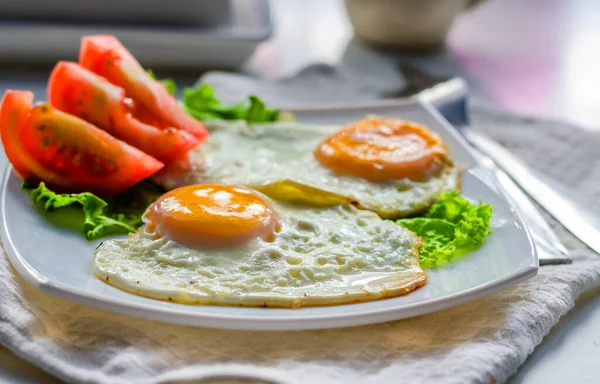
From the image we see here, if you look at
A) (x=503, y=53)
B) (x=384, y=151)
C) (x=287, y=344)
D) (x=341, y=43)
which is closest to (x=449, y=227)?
(x=384, y=151)

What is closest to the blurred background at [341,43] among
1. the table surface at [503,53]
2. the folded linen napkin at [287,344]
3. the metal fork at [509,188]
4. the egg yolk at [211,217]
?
the table surface at [503,53]

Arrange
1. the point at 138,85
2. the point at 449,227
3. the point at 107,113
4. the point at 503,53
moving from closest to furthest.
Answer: the point at 449,227 → the point at 107,113 → the point at 138,85 → the point at 503,53

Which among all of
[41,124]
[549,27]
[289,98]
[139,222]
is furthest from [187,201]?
[549,27]

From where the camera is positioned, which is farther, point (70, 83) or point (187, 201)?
point (70, 83)

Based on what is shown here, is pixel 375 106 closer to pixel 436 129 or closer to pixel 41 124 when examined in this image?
pixel 436 129

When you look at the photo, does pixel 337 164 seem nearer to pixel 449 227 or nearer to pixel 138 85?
pixel 449 227

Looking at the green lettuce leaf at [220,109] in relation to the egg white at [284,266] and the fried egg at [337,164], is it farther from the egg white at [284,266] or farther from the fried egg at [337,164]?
the egg white at [284,266]

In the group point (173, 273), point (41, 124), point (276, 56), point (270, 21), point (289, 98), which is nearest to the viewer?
point (173, 273)
